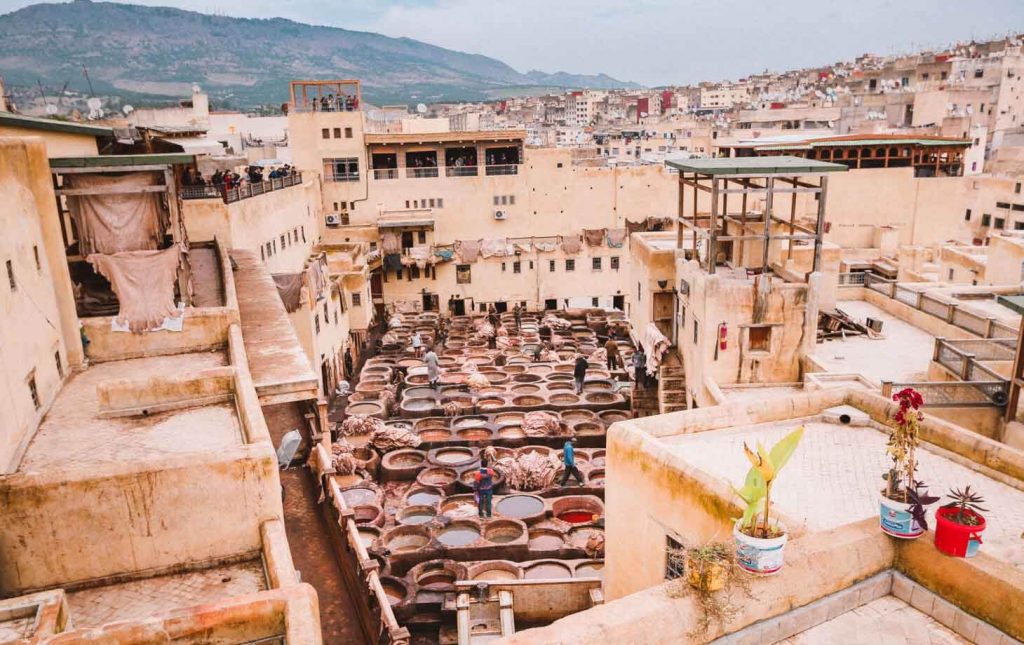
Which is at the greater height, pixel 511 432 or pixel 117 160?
pixel 117 160

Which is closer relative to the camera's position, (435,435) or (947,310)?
(947,310)

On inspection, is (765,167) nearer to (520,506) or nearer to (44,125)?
(520,506)

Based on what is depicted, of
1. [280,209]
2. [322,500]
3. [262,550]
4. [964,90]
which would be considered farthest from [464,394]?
[964,90]

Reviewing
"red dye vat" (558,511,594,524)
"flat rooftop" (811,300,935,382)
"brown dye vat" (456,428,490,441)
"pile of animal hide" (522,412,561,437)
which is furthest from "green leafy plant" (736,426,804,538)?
"brown dye vat" (456,428,490,441)

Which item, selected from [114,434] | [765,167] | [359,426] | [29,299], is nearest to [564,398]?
[359,426]

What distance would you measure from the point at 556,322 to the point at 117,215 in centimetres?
2277

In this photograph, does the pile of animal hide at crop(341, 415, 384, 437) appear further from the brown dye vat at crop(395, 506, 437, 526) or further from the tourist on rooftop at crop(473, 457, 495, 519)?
the tourist on rooftop at crop(473, 457, 495, 519)

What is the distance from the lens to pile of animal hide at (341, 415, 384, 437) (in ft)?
67.7

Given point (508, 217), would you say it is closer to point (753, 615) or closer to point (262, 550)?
point (262, 550)

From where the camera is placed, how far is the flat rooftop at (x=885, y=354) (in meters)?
15.6

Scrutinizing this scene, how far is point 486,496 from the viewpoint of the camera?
16.4 meters

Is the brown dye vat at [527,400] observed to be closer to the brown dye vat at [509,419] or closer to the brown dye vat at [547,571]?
the brown dye vat at [509,419]

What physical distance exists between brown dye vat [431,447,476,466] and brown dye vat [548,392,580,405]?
179 inches

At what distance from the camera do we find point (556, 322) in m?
34.5
